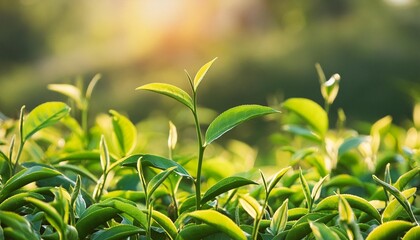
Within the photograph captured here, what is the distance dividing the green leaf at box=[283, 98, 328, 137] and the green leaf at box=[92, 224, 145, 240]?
53 centimetres

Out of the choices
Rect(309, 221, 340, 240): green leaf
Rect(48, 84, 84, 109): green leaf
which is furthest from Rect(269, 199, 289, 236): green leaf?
Rect(48, 84, 84, 109): green leaf

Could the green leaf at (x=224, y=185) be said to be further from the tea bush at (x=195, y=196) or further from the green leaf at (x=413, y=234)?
the green leaf at (x=413, y=234)

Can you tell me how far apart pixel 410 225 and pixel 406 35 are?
34.4 ft

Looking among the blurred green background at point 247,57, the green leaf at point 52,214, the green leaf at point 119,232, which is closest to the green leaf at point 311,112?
the green leaf at point 119,232

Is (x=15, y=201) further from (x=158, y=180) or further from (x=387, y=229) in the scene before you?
(x=387, y=229)

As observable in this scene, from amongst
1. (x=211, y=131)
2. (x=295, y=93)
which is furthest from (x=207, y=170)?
(x=295, y=93)

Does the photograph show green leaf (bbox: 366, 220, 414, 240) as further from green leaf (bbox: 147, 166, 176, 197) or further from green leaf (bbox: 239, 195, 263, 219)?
green leaf (bbox: 147, 166, 176, 197)

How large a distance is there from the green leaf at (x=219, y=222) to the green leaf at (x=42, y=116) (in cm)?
41

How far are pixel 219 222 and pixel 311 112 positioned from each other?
0.57 m

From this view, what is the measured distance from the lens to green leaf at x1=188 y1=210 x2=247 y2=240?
2.85 feet

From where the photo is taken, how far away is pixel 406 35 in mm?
10820

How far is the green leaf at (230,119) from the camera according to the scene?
3.25 feet

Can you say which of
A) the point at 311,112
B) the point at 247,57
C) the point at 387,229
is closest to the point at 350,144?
the point at 311,112

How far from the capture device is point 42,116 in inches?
46.0
